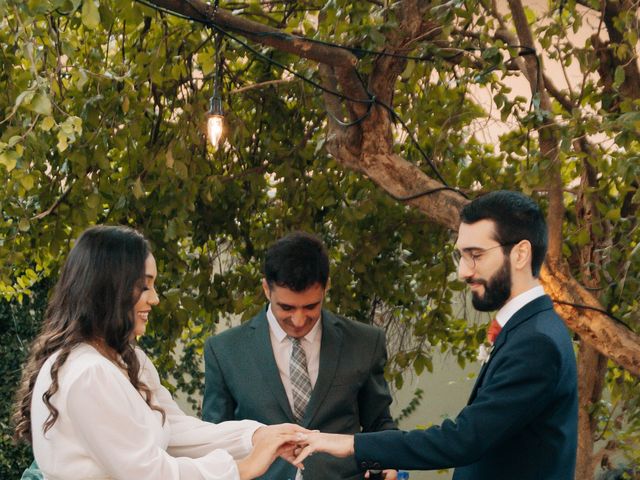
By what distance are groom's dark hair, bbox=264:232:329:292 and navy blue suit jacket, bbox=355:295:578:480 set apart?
0.90 m

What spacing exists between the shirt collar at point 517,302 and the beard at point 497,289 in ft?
0.07

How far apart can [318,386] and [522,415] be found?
1029 millimetres

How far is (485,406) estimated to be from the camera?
275 cm

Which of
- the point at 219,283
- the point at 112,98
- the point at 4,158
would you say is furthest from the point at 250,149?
the point at 4,158

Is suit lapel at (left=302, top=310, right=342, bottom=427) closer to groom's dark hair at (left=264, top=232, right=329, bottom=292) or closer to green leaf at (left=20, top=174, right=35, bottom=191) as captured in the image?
groom's dark hair at (left=264, top=232, right=329, bottom=292)

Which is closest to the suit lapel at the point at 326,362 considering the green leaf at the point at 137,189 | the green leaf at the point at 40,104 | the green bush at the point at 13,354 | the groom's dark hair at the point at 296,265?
the groom's dark hair at the point at 296,265

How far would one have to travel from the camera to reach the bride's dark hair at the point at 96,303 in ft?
9.01

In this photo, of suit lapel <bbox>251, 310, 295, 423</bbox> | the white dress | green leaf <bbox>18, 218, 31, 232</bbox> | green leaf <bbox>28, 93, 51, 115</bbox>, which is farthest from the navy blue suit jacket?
green leaf <bbox>18, 218, 31, 232</bbox>

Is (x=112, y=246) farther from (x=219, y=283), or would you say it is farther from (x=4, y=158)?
(x=219, y=283)

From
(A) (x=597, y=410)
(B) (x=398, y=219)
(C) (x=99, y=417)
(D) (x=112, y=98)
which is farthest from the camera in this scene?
(B) (x=398, y=219)

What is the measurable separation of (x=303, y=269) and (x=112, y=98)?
4.65 ft

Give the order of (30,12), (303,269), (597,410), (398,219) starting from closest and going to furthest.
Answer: (30,12) < (303,269) < (597,410) < (398,219)

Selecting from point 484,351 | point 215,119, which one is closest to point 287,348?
point 215,119

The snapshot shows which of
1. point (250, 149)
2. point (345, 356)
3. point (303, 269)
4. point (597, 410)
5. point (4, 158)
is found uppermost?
point (250, 149)
